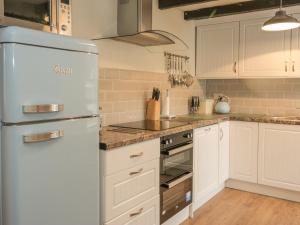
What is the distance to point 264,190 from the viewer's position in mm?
3357

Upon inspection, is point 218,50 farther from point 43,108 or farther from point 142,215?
point 43,108

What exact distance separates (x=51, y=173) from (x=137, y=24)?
1.51 meters

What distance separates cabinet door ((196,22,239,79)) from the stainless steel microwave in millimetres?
2457

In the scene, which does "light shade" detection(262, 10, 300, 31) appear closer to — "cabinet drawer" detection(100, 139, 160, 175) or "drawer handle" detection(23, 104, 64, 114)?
"cabinet drawer" detection(100, 139, 160, 175)

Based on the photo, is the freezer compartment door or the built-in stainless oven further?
the built-in stainless oven

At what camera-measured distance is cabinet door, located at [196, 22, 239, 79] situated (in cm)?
363

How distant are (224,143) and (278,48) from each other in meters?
1.24

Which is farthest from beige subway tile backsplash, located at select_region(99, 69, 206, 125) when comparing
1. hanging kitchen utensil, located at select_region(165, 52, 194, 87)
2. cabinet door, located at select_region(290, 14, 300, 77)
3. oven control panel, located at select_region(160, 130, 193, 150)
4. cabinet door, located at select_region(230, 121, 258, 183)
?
cabinet door, located at select_region(290, 14, 300, 77)

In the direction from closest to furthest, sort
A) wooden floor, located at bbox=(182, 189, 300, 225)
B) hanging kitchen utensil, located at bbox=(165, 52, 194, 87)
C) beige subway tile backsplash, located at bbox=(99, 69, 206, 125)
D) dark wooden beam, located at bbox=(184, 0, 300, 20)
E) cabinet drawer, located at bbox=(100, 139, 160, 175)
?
cabinet drawer, located at bbox=(100, 139, 160, 175) → beige subway tile backsplash, located at bbox=(99, 69, 206, 125) → wooden floor, located at bbox=(182, 189, 300, 225) → dark wooden beam, located at bbox=(184, 0, 300, 20) → hanging kitchen utensil, located at bbox=(165, 52, 194, 87)

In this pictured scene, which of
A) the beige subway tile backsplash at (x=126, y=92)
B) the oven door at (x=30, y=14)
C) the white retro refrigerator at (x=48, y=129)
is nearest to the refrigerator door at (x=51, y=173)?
the white retro refrigerator at (x=48, y=129)

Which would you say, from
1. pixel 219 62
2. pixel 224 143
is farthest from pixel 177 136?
pixel 219 62

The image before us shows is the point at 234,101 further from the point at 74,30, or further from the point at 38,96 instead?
the point at 38,96

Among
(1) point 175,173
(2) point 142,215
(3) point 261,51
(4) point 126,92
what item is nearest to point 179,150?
(1) point 175,173

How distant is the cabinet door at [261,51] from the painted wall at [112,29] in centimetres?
86
